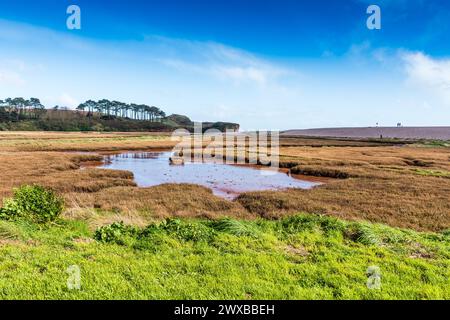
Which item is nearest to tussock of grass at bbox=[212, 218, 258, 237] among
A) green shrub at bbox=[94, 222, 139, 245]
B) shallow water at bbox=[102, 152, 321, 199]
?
green shrub at bbox=[94, 222, 139, 245]

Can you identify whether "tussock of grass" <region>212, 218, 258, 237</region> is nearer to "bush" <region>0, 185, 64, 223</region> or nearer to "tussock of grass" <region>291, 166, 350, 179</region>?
"bush" <region>0, 185, 64, 223</region>

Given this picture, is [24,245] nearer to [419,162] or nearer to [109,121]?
[419,162]

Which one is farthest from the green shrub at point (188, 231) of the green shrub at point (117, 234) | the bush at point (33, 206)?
the bush at point (33, 206)

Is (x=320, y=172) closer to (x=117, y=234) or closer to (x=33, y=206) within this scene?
(x=117, y=234)

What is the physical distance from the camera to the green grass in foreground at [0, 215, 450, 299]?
673cm

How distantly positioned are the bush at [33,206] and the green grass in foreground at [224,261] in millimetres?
547

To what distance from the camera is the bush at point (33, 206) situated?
454 inches

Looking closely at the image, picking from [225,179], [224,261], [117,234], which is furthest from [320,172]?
[224,261]

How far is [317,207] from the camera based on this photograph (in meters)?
20.8

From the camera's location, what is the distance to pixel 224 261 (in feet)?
27.3

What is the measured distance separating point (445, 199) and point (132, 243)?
22829 millimetres

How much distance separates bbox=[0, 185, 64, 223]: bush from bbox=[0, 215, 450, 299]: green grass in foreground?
547 millimetres
